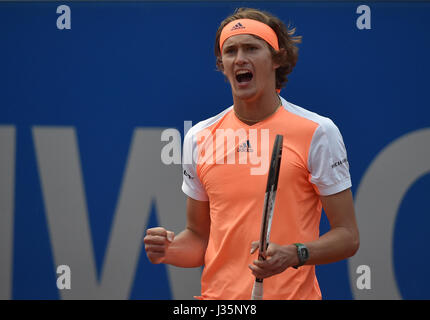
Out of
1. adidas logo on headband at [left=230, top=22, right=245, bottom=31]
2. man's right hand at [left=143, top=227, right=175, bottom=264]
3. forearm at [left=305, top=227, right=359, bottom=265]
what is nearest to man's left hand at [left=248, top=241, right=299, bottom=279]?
forearm at [left=305, top=227, right=359, bottom=265]

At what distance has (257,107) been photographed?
2.92 metres

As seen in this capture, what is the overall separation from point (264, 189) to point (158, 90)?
Result: 5.08ft

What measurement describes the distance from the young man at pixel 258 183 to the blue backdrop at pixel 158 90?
1.04 m

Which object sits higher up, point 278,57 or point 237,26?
point 237,26

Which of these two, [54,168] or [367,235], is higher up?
[54,168]

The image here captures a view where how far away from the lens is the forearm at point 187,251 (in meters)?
2.94

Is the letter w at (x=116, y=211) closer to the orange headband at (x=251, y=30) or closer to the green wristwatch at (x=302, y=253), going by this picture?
the orange headband at (x=251, y=30)

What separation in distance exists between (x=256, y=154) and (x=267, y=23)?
0.65m

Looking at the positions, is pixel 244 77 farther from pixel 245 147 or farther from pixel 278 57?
pixel 245 147

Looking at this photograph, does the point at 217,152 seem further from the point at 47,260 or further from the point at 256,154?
the point at 47,260

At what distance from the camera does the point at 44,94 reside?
13.5ft

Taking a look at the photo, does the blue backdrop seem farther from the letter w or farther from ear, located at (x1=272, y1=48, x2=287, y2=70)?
ear, located at (x1=272, y1=48, x2=287, y2=70)

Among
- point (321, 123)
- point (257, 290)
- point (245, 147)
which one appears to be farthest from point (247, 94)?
point (257, 290)
